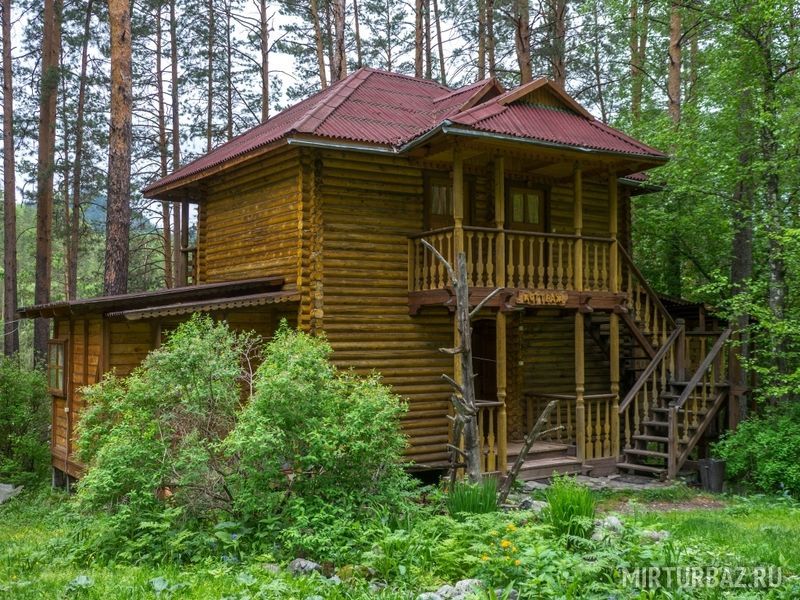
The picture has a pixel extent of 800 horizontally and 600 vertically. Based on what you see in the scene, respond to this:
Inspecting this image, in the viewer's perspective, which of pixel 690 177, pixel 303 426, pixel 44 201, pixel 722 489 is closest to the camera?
pixel 303 426

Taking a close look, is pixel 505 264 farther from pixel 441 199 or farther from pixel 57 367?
pixel 57 367

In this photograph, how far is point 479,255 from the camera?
12.5 meters

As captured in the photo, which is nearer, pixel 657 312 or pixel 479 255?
pixel 479 255

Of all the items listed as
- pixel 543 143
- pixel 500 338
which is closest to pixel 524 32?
pixel 543 143

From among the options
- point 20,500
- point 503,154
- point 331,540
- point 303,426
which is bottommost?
point 20,500

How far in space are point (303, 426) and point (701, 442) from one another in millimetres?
10555

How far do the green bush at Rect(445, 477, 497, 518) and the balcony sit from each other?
15.4ft

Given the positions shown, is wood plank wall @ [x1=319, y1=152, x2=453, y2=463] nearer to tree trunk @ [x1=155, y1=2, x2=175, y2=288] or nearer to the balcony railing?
the balcony railing

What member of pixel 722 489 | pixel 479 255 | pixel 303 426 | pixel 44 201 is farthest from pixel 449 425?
pixel 44 201

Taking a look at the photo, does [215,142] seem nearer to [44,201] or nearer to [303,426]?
[44,201]

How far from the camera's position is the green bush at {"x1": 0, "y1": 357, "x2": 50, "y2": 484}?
15.4 metres

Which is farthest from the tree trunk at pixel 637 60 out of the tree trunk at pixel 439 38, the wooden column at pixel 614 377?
the wooden column at pixel 614 377

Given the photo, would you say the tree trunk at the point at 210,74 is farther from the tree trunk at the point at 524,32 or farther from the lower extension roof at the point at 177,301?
the lower extension roof at the point at 177,301

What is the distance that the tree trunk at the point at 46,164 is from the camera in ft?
66.7
